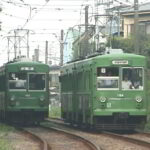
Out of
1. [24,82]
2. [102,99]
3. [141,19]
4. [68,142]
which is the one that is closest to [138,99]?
[102,99]

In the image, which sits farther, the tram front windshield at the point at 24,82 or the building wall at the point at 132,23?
the building wall at the point at 132,23

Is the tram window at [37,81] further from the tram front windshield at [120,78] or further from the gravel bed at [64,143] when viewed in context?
the tram front windshield at [120,78]

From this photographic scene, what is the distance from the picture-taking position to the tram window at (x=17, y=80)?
30.3m

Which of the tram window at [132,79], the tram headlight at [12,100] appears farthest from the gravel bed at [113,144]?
the tram headlight at [12,100]

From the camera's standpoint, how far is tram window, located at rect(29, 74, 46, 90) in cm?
3042

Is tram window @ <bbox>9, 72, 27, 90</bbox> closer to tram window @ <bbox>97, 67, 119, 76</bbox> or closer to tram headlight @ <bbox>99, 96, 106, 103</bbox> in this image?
tram window @ <bbox>97, 67, 119, 76</bbox>

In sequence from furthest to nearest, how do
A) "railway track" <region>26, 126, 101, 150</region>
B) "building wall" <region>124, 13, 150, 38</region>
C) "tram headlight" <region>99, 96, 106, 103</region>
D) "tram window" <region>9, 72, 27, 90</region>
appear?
"building wall" <region>124, 13, 150, 38</region> → "tram window" <region>9, 72, 27, 90</region> → "tram headlight" <region>99, 96, 106, 103</region> → "railway track" <region>26, 126, 101, 150</region>

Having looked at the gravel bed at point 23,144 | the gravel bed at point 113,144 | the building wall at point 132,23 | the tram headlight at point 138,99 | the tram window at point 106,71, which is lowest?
the gravel bed at point 23,144

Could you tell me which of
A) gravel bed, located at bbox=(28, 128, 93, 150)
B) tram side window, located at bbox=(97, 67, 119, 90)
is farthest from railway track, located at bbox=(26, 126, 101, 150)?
tram side window, located at bbox=(97, 67, 119, 90)

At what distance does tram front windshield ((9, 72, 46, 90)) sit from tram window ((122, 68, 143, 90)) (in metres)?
7.34

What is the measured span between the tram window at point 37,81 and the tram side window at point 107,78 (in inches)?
273

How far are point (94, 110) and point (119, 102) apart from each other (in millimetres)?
945

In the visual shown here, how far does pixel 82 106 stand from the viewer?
2611 cm

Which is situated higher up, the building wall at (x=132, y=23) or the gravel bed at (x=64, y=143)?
the building wall at (x=132, y=23)
